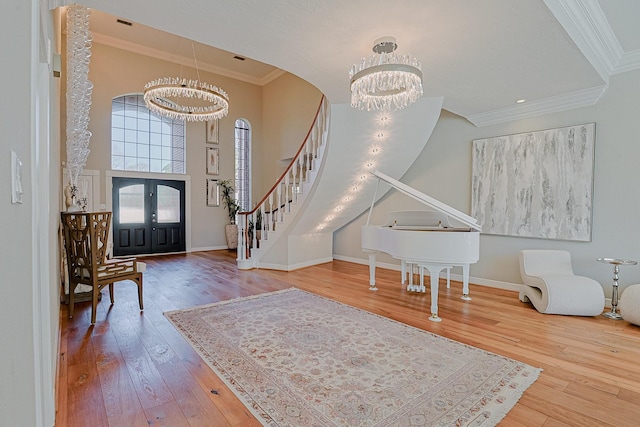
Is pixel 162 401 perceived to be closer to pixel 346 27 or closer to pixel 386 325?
pixel 386 325

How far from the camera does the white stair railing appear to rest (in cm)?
509

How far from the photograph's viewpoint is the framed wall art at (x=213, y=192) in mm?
8648

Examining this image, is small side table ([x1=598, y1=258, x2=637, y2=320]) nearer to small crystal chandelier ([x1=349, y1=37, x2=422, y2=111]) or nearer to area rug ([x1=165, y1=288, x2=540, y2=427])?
area rug ([x1=165, y1=288, x2=540, y2=427])

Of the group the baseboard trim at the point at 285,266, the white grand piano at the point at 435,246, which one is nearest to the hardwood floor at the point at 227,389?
the white grand piano at the point at 435,246

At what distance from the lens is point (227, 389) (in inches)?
84.7

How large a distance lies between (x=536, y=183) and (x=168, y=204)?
8.01 metres

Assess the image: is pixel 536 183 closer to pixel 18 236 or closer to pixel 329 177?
pixel 329 177

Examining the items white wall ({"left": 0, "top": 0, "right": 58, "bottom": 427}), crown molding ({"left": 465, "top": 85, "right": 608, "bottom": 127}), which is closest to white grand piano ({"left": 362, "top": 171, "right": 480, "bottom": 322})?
crown molding ({"left": 465, "top": 85, "right": 608, "bottom": 127})

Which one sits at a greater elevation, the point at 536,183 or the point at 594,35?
the point at 594,35

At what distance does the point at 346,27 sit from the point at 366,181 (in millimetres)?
3355

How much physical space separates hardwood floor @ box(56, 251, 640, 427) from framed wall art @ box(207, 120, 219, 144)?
4.87m

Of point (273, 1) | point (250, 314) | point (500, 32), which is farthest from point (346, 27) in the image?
point (250, 314)

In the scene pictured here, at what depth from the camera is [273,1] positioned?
2.20 metres

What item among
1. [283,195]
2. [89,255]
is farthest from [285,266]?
[89,255]
